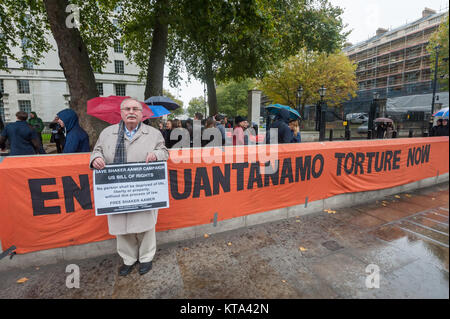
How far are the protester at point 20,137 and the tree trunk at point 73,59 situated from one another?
152 centimetres

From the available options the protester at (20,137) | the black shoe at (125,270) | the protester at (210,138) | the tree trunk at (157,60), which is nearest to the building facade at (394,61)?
the tree trunk at (157,60)

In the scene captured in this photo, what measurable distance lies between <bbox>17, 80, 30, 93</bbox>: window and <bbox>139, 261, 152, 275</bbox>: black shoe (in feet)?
150

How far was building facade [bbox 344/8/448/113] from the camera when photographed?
1480 inches

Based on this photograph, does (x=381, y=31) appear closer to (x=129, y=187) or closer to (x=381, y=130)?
(x=381, y=130)

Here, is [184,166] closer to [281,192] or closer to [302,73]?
[281,192]

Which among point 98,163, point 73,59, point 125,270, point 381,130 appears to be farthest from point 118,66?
point 125,270

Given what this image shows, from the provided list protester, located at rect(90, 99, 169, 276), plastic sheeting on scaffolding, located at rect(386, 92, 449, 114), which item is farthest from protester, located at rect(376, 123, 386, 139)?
protester, located at rect(90, 99, 169, 276)

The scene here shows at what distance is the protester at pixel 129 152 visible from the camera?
275 cm

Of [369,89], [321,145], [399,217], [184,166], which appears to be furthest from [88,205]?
[369,89]

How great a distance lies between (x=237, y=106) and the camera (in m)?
47.9

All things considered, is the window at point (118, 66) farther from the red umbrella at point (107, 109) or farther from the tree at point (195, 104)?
the tree at point (195, 104)

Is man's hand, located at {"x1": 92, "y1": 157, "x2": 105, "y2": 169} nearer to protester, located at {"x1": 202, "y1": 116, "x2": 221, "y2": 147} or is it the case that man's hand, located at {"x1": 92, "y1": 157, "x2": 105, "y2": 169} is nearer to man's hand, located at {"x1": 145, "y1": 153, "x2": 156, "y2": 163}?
man's hand, located at {"x1": 145, "y1": 153, "x2": 156, "y2": 163}

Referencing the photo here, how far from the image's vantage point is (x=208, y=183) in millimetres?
3812

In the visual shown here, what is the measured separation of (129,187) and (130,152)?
0.42 meters
